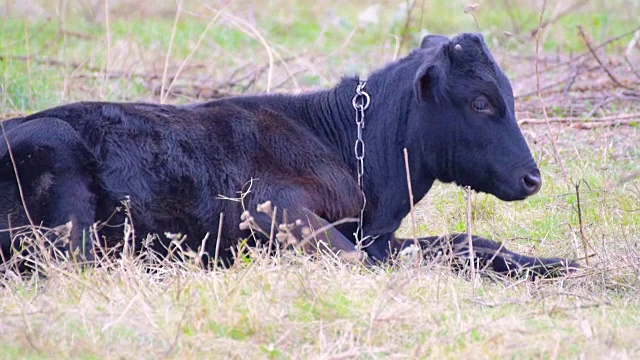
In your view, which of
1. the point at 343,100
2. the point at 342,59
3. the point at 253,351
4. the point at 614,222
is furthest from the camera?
the point at 342,59

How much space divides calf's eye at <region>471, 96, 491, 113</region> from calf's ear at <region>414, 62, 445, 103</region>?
20 cm

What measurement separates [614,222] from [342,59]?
537 centimetres

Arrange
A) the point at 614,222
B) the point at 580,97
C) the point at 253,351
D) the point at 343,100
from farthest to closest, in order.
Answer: the point at 580,97 < the point at 614,222 < the point at 343,100 < the point at 253,351

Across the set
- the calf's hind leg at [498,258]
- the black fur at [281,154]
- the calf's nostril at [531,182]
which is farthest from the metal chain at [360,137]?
the calf's nostril at [531,182]

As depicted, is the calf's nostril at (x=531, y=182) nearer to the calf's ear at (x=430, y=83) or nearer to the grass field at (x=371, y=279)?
the grass field at (x=371, y=279)

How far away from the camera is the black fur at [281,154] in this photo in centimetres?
539

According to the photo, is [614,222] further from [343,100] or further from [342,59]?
[342,59]

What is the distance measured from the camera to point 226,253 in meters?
5.71

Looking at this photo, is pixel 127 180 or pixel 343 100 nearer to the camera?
pixel 127 180

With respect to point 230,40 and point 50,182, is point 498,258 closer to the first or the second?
point 50,182

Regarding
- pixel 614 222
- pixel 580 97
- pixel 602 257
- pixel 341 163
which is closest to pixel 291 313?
pixel 341 163

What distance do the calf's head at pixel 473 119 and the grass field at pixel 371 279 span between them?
474 millimetres

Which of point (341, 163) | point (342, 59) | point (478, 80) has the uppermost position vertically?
point (478, 80)

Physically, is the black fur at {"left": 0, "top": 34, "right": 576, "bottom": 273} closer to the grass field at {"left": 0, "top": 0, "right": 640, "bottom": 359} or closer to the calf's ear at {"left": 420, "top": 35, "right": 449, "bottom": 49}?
the calf's ear at {"left": 420, "top": 35, "right": 449, "bottom": 49}
